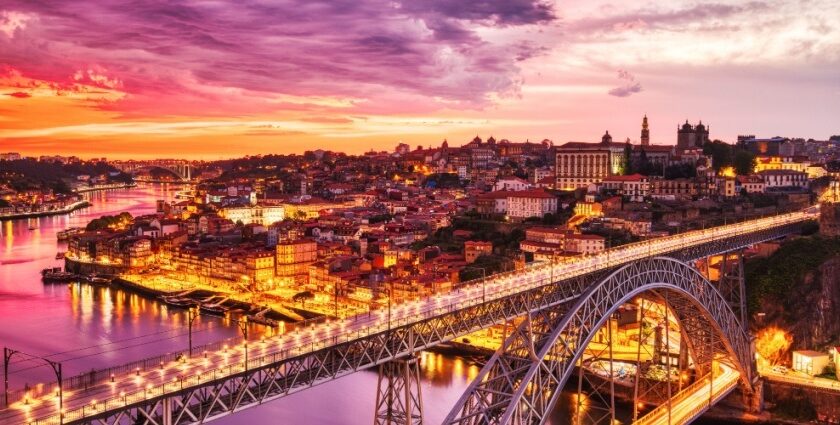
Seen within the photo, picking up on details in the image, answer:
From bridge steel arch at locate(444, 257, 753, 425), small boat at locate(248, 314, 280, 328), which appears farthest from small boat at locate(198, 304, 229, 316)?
bridge steel arch at locate(444, 257, 753, 425)

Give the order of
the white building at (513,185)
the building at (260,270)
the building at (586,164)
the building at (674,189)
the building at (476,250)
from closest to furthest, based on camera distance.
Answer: the building at (476,250), the building at (260,270), the building at (674,189), the building at (586,164), the white building at (513,185)

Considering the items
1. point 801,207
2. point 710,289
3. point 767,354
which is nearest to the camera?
point 710,289

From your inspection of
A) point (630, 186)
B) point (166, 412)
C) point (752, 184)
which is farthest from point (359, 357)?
point (752, 184)

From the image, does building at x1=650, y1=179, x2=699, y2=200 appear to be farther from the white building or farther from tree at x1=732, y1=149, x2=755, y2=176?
the white building

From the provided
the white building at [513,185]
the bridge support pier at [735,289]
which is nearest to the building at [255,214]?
the white building at [513,185]

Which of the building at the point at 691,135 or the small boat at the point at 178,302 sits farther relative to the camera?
the building at the point at 691,135

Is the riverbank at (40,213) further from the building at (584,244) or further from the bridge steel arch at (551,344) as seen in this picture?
the bridge steel arch at (551,344)

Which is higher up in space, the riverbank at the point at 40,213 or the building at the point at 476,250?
the building at the point at 476,250

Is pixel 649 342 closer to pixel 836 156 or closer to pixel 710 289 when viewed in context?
pixel 710 289

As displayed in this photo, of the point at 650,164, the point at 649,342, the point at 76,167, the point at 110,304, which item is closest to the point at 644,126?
the point at 650,164
